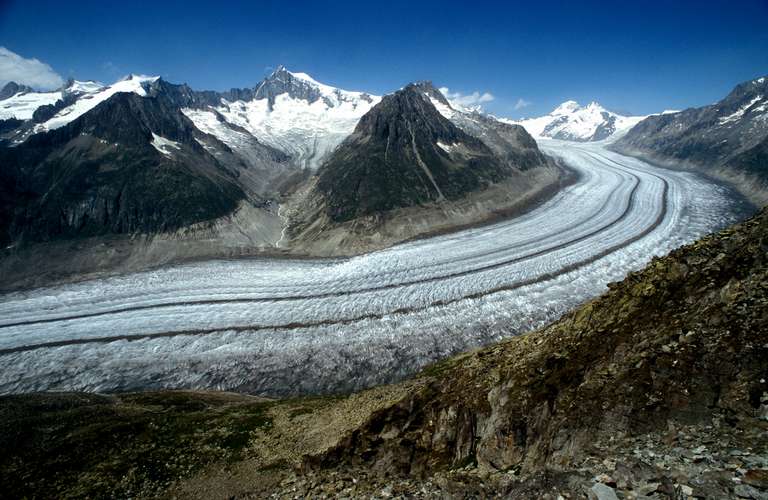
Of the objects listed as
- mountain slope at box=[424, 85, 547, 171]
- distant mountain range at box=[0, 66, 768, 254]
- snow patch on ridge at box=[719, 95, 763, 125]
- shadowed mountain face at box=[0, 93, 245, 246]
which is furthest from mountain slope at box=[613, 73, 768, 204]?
shadowed mountain face at box=[0, 93, 245, 246]

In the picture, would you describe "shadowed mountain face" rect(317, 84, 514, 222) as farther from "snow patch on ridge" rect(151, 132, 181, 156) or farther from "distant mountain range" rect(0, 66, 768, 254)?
"snow patch on ridge" rect(151, 132, 181, 156)

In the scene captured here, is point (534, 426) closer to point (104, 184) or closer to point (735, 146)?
point (104, 184)

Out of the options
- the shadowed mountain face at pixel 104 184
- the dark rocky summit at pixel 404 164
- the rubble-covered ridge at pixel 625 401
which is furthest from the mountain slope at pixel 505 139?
the rubble-covered ridge at pixel 625 401

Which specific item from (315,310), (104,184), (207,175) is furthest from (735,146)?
(104,184)

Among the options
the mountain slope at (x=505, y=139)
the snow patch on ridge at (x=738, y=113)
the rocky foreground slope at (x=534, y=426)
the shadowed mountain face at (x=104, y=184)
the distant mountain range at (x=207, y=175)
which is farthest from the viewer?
the snow patch on ridge at (x=738, y=113)

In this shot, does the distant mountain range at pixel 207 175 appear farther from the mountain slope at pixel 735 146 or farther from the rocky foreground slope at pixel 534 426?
the rocky foreground slope at pixel 534 426

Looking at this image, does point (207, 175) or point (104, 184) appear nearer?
point (104, 184)
